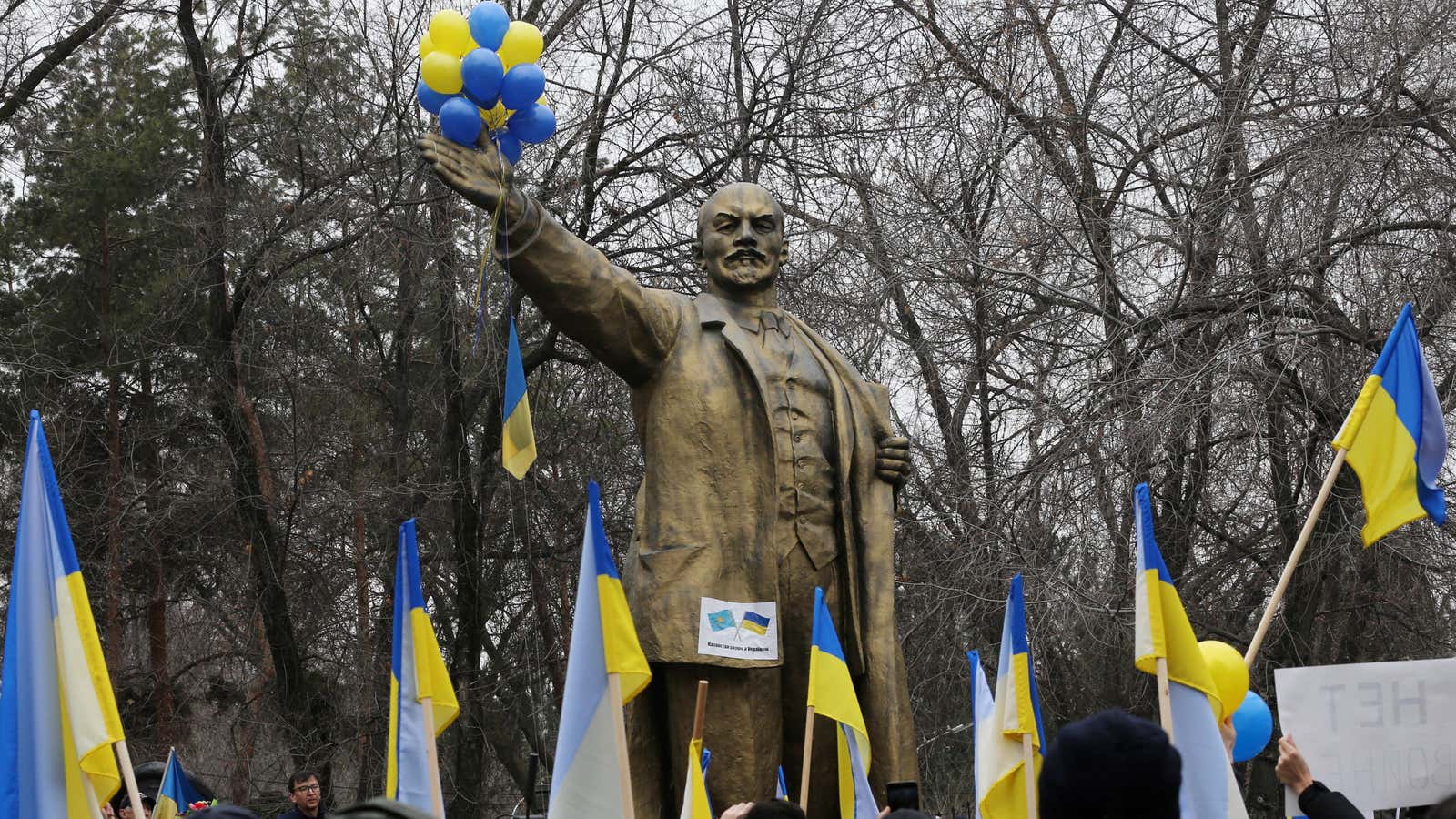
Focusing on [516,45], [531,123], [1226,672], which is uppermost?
[516,45]

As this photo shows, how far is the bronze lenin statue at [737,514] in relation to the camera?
20.0 ft

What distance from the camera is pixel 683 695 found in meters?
6.14

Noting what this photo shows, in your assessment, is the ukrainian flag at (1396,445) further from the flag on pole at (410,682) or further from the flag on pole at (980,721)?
the flag on pole at (410,682)

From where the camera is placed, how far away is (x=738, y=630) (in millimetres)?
6133

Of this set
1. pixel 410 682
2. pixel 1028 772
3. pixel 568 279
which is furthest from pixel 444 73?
pixel 1028 772

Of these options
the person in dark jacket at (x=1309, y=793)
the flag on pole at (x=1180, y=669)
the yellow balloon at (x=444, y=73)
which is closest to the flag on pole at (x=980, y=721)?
the flag on pole at (x=1180, y=669)

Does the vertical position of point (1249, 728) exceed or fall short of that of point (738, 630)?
it falls short

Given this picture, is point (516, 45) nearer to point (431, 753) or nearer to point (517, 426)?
point (517, 426)

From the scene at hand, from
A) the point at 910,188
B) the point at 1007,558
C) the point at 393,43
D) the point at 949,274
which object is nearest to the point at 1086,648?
the point at 1007,558

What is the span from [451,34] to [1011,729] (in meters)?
2.67

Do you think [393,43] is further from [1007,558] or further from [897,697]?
[897,697]

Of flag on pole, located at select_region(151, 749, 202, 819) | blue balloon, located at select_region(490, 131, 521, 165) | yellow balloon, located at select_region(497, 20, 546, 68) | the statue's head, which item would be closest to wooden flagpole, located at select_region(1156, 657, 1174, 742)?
the statue's head

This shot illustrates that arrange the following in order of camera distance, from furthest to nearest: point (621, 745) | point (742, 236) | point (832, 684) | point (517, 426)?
1. point (742, 236)
2. point (517, 426)
3. point (832, 684)
4. point (621, 745)

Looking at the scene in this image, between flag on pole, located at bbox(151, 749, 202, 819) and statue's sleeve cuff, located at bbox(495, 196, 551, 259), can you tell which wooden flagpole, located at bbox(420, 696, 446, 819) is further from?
flag on pole, located at bbox(151, 749, 202, 819)
